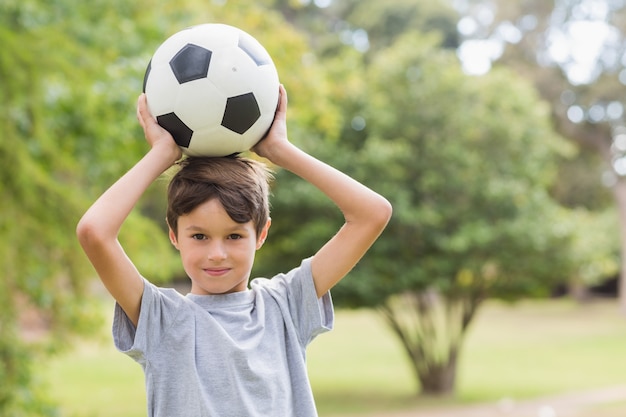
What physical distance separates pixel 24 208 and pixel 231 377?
14.3 ft

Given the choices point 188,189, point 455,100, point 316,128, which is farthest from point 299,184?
point 188,189

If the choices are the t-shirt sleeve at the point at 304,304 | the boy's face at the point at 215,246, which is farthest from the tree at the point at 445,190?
the boy's face at the point at 215,246

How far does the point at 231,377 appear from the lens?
2289 mm

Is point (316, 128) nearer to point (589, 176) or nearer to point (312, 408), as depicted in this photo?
point (312, 408)

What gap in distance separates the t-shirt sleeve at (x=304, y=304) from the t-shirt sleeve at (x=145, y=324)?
31 centimetres

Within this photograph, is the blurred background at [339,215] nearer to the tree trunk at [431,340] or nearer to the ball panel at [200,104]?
the tree trunk at [431,340]

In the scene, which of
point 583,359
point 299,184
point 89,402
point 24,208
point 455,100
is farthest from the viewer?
point 583,359

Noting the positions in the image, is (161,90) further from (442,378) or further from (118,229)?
(442,378)

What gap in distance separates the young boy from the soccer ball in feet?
0.15

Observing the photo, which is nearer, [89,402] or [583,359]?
[89,402]

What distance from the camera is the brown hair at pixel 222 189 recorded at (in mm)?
2387

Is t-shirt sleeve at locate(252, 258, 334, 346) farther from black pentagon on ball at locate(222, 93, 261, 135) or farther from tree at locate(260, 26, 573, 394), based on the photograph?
tree at locate(260, 26, 573, 394)

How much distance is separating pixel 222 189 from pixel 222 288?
0.26 meters

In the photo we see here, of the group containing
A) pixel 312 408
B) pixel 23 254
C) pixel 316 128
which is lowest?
pixel 312 408
